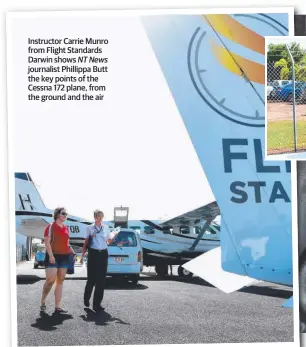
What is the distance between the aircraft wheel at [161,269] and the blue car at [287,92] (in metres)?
1.78

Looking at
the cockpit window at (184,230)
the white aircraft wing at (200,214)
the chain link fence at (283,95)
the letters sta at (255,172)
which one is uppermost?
the chain link fence at (283,95)

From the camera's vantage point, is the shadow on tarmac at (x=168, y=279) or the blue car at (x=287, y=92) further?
the blue car at (x=287, y=92)

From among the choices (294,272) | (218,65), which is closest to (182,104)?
(218,65)

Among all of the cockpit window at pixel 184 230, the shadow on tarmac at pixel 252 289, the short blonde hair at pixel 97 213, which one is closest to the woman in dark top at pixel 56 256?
the short blonde hair at pixel 97 213

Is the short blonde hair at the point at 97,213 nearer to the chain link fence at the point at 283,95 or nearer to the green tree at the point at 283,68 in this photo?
the chain link fence at the point at 283,95

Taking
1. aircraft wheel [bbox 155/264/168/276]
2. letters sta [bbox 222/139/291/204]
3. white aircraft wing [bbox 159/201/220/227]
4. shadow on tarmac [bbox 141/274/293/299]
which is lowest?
shadow on tarmac [bbox 141/274/293/299]

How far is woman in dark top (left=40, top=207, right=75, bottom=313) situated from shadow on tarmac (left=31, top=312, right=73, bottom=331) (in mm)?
44

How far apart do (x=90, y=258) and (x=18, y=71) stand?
174 cm

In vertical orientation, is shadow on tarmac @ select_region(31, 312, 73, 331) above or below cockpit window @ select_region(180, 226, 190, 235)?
below

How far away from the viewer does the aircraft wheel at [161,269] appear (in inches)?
373

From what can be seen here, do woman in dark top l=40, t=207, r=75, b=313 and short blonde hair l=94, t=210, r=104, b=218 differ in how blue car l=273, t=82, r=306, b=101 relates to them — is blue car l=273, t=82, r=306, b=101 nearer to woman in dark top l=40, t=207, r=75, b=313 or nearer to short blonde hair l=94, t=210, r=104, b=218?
short blonde hair l=94, t=210, r=104, b=218

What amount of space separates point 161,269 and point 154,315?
404mm

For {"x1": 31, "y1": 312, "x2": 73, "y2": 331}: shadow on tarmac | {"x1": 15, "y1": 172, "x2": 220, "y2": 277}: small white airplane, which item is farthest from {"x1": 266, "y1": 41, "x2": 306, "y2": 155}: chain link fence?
{"x1": 31, "y1": 312, "x2": 73, "y2": 331}: shadow on tarmac

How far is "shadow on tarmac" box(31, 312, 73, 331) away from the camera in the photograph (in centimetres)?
942
